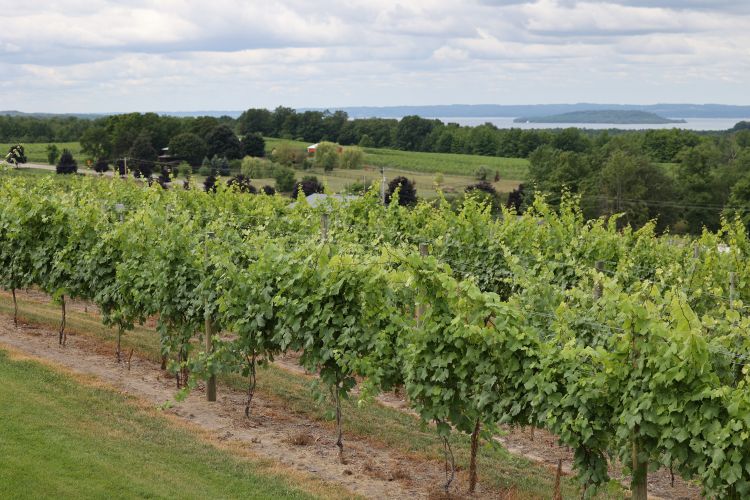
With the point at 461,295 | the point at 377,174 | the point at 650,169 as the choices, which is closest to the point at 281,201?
the point at 461,295

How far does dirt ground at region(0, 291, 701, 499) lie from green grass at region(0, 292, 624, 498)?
21 centimetres

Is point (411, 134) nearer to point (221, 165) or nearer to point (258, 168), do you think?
point (258, 168)

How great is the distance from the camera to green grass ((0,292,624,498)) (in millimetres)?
9281

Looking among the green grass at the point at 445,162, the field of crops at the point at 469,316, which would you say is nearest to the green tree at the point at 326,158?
the green grass at the point at 445,162

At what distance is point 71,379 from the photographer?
39.1 feet

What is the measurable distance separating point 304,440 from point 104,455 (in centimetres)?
237

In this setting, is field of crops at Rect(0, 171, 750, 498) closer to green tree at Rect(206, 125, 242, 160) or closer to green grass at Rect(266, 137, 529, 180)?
green grass at Rect(266, 137, 529, 180)

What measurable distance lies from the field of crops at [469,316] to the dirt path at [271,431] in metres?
0.36

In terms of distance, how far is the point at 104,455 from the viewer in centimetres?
879

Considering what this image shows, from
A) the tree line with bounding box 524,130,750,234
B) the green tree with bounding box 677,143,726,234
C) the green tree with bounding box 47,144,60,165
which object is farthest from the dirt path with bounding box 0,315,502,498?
the green tree with bounding box 47,144,60,165

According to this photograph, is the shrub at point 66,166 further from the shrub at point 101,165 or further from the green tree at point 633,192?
the green tree at point 633,192

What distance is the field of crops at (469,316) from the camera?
689 centimetres

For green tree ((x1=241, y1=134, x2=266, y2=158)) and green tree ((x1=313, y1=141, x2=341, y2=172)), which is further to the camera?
green tree ((x1=241, y1=134, x2=266, y2=158))

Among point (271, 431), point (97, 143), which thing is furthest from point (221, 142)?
point (271, 431)
